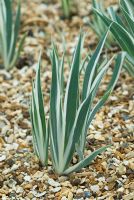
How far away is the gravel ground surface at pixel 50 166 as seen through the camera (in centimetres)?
230

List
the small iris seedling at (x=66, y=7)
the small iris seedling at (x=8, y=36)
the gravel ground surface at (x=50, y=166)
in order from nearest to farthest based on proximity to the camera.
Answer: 1. the gravel ground surface at (x=50, y=166)
2. the small iris seedling at (x=8, y=36)
3. the small iris seedling at (x=66, y=7)

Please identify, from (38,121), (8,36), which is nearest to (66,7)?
(8,36)

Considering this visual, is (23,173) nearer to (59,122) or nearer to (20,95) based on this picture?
(59,122)

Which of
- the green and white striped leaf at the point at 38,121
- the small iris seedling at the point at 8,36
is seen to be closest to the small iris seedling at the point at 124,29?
the green and white striped leaf at the point at 38,121

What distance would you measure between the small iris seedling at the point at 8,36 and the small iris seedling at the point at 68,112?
0.81 m

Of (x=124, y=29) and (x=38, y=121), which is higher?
(x=124, y=29)

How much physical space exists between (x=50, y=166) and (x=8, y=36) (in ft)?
3.23

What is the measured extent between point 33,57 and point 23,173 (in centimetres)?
110

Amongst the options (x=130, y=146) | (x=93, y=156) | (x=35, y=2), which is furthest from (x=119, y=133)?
(x=35, y=2)

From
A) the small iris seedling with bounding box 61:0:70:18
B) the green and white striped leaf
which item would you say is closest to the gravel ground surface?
the green and white striped leaf

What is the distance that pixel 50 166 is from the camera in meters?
2.42

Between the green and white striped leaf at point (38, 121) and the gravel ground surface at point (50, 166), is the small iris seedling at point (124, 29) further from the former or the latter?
the green and white striped leaf at point (38, 121)

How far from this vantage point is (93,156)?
2.25 metres

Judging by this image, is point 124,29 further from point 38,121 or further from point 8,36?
point 8,36
